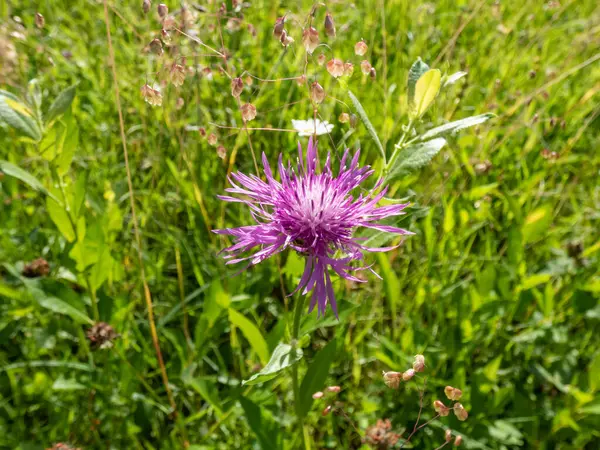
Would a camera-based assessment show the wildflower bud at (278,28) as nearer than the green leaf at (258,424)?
Yes

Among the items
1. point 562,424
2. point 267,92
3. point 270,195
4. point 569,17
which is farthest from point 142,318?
point 569,17

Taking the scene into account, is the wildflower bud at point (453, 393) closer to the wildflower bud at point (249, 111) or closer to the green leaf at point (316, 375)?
the green leaf at point (316, 375)

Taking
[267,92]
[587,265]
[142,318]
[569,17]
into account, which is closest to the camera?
[142,318]

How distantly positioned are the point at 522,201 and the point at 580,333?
0.42 meters

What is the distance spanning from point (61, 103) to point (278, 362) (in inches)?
29.0

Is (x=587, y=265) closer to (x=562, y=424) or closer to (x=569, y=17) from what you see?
(x=562, y=424)

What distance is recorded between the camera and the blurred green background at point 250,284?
1.24m

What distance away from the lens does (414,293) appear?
5.06ft

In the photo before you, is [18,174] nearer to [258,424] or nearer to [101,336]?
[101,336]

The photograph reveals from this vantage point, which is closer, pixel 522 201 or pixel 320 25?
pixel 522 201

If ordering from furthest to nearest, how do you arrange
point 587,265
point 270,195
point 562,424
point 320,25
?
point 320,25
point 587,265
point 562,424
point 270,195

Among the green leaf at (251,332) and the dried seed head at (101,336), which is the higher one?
the green leaf at (251,332)

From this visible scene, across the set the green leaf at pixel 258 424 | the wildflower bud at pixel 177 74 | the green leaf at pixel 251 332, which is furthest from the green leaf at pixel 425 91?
the green leaf at pixel 258 424

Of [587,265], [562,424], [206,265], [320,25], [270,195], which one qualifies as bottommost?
[562,424]
